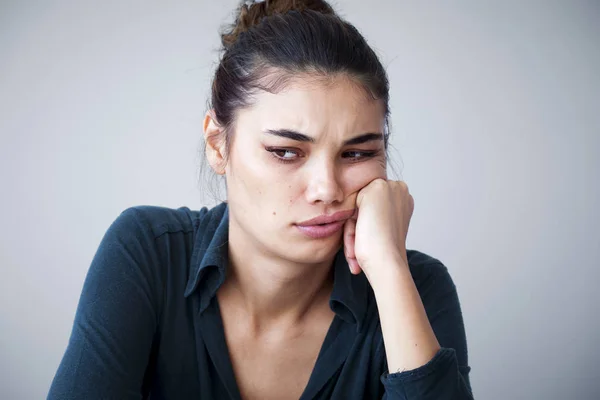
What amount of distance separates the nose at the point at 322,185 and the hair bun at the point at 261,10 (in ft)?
1.59

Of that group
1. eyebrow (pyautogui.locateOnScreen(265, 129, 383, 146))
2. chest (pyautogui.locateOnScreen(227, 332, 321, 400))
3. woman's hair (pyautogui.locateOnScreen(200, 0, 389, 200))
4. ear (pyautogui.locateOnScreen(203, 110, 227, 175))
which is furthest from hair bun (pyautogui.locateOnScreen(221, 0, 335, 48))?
chest (pyautogui.locateOnScreen(227, 332, 321, 400))

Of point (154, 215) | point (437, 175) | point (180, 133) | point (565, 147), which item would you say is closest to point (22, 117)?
point (180, 133)

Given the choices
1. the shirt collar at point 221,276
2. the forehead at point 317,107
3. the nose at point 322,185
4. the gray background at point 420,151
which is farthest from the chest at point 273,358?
the gray background at point 420,151

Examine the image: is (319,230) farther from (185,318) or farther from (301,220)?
(185,318)

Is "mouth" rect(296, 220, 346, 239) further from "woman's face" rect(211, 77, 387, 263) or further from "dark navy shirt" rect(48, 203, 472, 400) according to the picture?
"dark navy shirt" rect(48, 203, 472, 400)

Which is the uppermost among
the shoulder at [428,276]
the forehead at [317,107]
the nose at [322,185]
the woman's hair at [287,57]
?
the woman's hair at [287,57]

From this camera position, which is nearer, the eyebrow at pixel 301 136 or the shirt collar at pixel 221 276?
the eyebrow at pixel 301 136

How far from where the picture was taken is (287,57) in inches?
64.7

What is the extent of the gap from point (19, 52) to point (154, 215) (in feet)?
5.02

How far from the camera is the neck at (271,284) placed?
1.80 meters

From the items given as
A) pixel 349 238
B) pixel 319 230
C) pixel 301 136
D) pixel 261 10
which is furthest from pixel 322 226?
pixel 261 10

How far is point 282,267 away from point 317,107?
45 cm

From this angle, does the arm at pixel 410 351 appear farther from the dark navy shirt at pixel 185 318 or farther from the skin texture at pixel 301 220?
the dark navy shirt at pixel 185 318

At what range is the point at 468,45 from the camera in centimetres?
323
